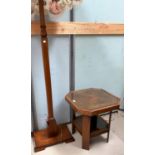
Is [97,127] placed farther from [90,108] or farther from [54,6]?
[54,6]

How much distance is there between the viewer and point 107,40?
1992mm

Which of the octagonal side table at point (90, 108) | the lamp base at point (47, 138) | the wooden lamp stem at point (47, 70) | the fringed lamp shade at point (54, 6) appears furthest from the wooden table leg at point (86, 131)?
the fringed lamp shade at point (54, 6)

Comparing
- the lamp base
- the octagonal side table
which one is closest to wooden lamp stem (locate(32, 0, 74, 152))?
the lamp base

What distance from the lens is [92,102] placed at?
161 centimetres

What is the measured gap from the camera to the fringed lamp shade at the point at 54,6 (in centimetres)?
148

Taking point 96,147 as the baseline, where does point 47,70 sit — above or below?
above

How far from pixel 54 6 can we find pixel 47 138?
3.99 feet

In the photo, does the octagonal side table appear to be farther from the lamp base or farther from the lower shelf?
the lamp base

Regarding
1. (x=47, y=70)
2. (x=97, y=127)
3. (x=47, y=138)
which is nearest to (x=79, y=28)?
(x=47, y=70)

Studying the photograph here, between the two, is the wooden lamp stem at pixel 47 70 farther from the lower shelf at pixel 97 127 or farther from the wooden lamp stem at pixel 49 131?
the lower shelf at pixel 97 127

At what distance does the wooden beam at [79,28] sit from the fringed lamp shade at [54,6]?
10 centimetres
